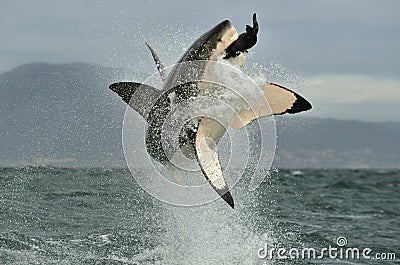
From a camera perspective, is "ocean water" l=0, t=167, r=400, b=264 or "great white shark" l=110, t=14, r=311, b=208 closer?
"great white shark" l=110, t=14, r=311, b=208

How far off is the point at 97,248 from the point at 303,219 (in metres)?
8.39

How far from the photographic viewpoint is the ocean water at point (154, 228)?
11516mm

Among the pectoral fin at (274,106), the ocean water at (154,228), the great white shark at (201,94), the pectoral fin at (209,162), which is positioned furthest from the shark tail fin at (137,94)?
the ocean water at (154,228)

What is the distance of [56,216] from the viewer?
49.8 ft

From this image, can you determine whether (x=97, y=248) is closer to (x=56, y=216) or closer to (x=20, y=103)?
(x=56, y=216)

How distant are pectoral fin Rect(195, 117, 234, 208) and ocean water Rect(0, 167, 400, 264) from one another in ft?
9.77

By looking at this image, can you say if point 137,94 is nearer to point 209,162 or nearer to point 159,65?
point 159,65

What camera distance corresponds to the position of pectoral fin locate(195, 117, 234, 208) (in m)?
8.28

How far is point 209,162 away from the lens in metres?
8.58

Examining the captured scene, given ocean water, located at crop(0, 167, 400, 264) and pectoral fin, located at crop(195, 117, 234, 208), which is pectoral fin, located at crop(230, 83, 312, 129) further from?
ocean water, located at crop(0, 167, 400, 264)

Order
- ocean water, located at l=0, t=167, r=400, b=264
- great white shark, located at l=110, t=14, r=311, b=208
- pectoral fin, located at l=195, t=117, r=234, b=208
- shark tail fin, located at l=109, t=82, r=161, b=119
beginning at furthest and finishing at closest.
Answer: ocean water, located at l=0, t=167, r=400, b=264, shark tail fin, located at l=109, t=82, r=161, b=119, great white shark, located at l=110, t=14, r=311, b=208, pectoral fin, located at l=195, t=117, r=234, b=208

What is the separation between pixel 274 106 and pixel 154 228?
5.58 metres

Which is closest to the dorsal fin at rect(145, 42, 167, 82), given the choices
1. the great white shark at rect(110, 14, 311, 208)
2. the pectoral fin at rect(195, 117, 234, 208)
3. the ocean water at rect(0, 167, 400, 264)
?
the great white shark at rect(110, 14, 311, 208)

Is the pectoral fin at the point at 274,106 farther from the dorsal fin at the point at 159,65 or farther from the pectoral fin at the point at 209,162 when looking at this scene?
the dorsal fin at the point at 159,65
